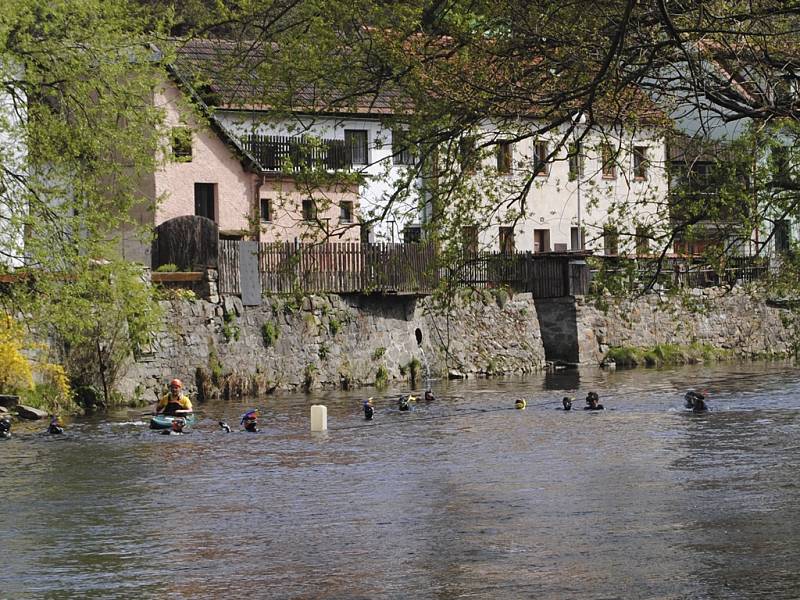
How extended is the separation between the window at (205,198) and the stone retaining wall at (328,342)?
7.41 m

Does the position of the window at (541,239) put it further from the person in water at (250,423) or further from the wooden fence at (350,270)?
the person in water at (250,423)

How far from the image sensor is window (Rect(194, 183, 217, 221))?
4784 cm

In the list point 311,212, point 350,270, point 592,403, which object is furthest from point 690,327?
point 311,212

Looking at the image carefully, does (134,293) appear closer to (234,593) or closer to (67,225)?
(67,225)

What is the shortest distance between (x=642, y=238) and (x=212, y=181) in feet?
93.4

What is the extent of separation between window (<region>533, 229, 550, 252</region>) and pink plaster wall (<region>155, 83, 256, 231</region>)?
15.3 metres

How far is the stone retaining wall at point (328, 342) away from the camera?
122 ft

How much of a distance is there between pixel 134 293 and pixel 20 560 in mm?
14524

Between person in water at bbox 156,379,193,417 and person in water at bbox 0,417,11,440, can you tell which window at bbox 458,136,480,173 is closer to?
person in water at bbox 0,417,11,440

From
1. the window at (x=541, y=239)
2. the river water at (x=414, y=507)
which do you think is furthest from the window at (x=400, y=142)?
the window at (x=541, y=239)

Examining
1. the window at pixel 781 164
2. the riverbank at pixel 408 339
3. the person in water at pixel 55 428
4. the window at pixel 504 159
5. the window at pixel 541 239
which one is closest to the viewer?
the window at pixel 504 159

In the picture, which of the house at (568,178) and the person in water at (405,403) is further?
the person in water at (405,403)

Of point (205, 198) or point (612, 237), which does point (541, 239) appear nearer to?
point (205, 198)

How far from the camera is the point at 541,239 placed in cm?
6116
